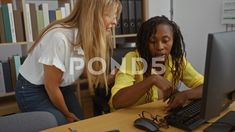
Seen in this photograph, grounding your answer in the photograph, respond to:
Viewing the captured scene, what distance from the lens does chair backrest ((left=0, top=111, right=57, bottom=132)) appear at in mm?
1035

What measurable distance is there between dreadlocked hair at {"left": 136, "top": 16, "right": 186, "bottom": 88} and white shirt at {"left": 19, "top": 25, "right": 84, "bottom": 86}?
0.37 metres

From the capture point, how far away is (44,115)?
1.14m

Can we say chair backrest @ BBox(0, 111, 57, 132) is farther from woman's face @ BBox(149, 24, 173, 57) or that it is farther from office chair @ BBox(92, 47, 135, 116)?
woman's face @ BBox(149, 24, 173, 57)

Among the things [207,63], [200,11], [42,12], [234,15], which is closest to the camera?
[207,63]

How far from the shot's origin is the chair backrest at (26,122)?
1.04 meters

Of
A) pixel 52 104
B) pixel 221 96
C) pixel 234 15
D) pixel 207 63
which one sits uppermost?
pixel 234 15

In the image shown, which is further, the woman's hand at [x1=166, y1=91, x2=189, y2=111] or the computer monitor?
the woman's hand at [x1=166, y1=91, x2=189, y2=111]

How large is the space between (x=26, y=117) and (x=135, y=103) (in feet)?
1.78

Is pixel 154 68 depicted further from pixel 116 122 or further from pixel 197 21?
pixel 197 21

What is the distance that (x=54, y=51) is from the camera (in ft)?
4.57

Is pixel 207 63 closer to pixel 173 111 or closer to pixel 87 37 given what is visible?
pixel 173 111

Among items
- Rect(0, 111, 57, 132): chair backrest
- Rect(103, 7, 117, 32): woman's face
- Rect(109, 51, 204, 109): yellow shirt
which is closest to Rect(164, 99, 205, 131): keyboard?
Rect(109, 51, 204, 109): yellow shirt

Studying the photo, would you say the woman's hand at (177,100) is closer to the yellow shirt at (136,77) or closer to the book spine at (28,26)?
the yellow shirt at (136,77)

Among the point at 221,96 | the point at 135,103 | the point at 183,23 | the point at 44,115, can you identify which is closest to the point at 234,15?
the point at 183,23
